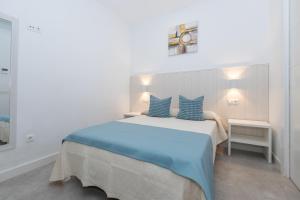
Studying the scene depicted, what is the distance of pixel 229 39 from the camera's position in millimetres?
2654

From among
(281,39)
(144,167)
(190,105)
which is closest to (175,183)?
(144,167)

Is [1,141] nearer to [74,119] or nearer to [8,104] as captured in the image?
[8,104]

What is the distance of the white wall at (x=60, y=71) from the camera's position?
1726 mm

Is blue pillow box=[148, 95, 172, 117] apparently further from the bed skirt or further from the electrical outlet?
the electrical outlet

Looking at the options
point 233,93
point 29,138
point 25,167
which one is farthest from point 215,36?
point 25,167

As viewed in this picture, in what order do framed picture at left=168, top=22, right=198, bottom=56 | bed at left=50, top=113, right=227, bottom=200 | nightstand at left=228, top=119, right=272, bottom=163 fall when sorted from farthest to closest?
framed picture at left=168, top=22, right=198, bottom=56
nightstand at left=228, top=119, right=272, bottom=163
bed at left=50, top=113, right=227, bottom=200

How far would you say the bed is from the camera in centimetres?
93

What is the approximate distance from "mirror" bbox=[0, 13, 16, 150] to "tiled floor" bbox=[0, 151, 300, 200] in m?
0.49

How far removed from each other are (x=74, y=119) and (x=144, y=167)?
177 centimetres

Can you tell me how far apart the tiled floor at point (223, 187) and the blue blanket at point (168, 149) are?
467 millimetres

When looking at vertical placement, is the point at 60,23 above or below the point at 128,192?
above

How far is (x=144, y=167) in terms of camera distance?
3.55ft

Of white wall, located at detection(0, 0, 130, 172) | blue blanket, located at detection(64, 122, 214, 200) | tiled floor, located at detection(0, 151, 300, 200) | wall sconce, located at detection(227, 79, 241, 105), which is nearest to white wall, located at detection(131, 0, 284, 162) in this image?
wall sconce, located at detection(227, 79, 241, 105)

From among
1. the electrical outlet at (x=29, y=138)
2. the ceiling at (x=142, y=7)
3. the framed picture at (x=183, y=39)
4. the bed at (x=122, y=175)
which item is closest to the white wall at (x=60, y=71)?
the electrical outlet at (x=29, y=138)
